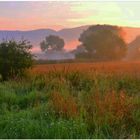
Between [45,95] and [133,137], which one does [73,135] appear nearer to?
[133,137]

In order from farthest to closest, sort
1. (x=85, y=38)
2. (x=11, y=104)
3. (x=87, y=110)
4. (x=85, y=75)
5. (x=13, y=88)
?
(x=85, y=38) < (x=85, y=75) < (x=13, y=88) < (x=11, y=104) < (x=87, y=110)

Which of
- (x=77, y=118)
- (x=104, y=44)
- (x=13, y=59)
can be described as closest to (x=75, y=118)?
(x=77, y=118)

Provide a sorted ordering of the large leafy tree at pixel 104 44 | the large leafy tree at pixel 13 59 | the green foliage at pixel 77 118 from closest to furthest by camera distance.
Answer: the green foliage at pixel 77 118
the large leafy tree at pixel 13 59
the large leafy tree at pixel 104 44

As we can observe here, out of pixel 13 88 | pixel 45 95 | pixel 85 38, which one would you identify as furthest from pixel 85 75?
pixel 85 38

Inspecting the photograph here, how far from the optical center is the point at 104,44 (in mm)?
65812

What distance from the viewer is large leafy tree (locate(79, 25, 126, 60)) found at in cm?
6431

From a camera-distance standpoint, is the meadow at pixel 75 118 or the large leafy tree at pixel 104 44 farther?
the large leafy tree at pixel 104 44

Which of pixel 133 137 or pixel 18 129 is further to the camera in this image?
pixel 18 129

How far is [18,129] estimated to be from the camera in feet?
28.1

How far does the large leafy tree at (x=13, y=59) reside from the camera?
20.0 m

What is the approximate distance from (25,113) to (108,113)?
1.99 meters

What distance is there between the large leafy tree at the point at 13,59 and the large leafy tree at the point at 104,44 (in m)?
42.4

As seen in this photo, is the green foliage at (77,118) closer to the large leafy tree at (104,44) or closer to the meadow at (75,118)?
the meadow at (75,118)

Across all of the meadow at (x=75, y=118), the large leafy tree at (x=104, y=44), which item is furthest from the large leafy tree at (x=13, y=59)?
the large leafy tree at (x=104, y=44)
